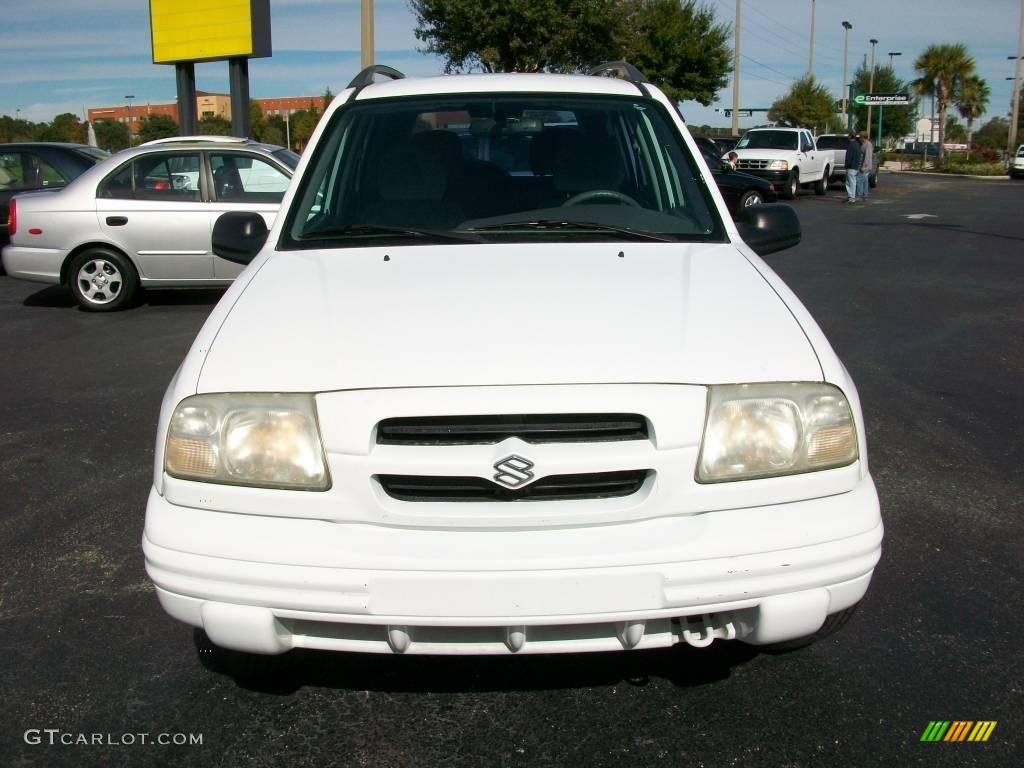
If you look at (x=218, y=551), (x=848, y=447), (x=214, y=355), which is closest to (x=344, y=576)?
(x=218, y=551)

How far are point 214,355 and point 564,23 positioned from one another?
2528 cm

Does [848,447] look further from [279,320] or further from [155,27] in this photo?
[155,27]

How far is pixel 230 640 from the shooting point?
2.30 meters

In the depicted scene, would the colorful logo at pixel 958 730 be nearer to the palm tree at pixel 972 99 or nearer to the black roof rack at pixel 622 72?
the black roof rack at pixel 622 72

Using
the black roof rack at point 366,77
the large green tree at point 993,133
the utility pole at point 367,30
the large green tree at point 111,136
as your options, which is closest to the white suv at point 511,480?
the black roof rack at point 366,77

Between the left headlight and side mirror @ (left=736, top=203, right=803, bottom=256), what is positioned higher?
side mirror @ (left=736, top=203, right=803, bottom=256)

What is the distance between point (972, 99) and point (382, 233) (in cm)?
6700

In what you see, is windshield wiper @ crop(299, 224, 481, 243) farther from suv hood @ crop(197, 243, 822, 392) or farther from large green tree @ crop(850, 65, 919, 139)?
large green tree @ crop(850, 65, 919, 139)

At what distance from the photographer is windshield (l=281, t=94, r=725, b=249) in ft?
11.1

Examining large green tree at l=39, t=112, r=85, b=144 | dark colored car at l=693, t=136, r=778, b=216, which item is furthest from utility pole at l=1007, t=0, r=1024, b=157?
large green tree at l=39, t=112, r=85, b=144

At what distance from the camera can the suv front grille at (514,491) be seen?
2270 millimetres

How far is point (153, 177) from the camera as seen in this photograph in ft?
29.7

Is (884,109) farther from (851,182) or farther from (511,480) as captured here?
(511,480)

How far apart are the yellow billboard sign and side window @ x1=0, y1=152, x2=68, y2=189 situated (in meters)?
6.41
